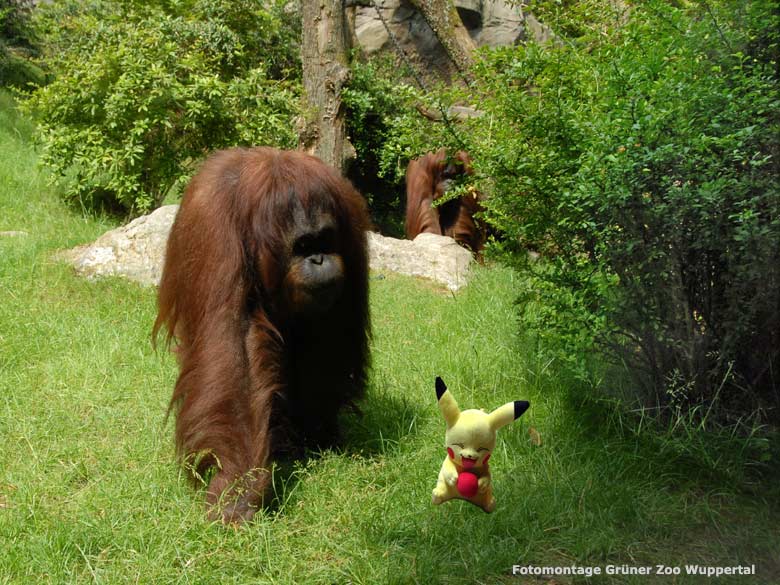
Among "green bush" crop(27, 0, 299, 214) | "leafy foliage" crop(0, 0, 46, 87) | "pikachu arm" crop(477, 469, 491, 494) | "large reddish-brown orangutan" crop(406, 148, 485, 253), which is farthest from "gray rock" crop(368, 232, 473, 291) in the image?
"leafy foliage" crop(0, 0, 46, 87)

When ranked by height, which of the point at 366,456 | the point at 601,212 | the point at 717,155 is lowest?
the point at 366,456

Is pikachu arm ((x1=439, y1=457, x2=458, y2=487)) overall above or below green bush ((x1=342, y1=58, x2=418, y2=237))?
below

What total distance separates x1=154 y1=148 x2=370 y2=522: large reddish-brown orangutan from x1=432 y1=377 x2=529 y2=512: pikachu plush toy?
65 cm

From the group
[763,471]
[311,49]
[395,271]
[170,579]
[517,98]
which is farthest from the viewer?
[311,49]

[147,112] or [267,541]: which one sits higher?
[147,112]

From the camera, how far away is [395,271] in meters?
6.21

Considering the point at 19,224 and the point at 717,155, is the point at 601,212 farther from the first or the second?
the point at 19,224

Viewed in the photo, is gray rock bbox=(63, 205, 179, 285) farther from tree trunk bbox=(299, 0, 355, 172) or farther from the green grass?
tree trunk bbox=(299, 0, 355, 172)

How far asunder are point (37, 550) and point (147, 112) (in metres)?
4.70

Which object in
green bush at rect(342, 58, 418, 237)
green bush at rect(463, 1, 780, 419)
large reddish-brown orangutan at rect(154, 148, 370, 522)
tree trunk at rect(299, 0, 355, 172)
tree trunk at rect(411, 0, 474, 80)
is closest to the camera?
green bush at rect(463, 1, 780, 419)

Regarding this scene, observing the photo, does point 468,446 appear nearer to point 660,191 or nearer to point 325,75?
point 660,191

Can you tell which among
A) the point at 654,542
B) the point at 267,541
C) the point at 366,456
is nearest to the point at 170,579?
the point at 267,541

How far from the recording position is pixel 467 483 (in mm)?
2520

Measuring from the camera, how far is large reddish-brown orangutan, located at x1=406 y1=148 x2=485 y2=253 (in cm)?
800
